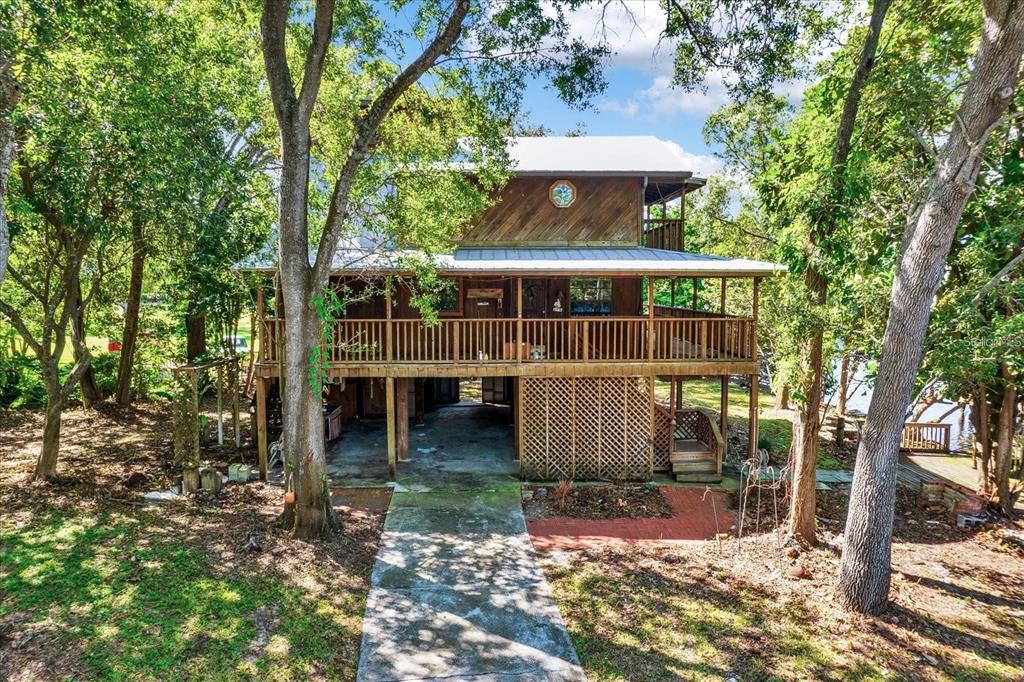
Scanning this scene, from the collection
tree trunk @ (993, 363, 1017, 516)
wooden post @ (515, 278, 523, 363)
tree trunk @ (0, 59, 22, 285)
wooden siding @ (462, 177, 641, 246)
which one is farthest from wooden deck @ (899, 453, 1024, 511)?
tree trunk @ (0, 59, 22, 285)

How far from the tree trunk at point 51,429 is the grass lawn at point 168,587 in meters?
0.37

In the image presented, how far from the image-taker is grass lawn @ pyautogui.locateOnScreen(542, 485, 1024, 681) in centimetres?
641

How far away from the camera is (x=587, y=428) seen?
13172mm

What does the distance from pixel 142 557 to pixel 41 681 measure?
2847 millimetres

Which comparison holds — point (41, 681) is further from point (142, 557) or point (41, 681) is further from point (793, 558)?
Answer: point (793, 558)

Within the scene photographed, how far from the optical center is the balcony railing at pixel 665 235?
54.3 ft

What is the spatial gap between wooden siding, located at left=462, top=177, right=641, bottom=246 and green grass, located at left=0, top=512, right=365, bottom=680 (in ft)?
33.8

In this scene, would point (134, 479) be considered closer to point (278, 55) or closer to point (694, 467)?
point (278, 55)

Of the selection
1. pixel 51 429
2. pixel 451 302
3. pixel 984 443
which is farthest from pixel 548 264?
pixel 984 443

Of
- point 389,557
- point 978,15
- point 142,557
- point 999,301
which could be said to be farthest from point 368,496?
point 978,15

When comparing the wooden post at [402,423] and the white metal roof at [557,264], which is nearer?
the white metal roof at [557,264]

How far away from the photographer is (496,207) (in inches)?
622

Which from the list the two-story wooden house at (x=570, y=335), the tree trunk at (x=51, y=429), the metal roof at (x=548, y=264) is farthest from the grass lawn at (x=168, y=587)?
the metal roof at (x=548, y=264)

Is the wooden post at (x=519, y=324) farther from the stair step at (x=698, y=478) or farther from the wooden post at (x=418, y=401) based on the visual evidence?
the wooden post at (x=418, y=401)
